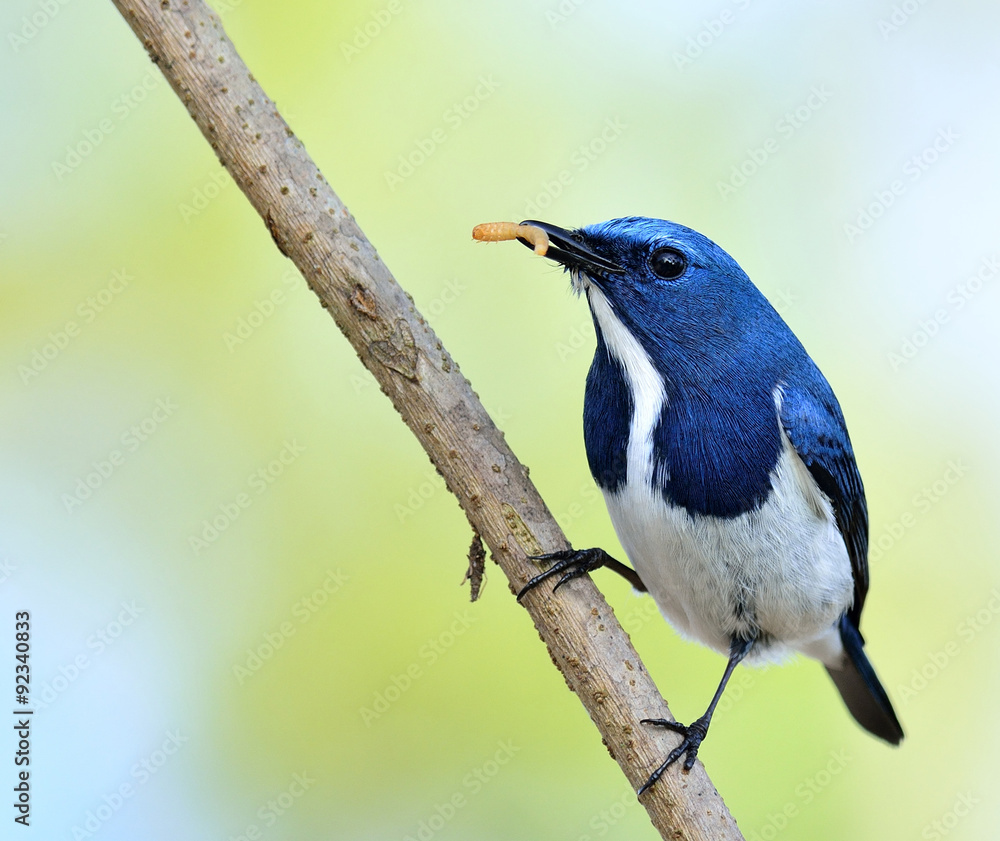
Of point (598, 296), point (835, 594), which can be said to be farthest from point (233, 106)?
point (835, 594)

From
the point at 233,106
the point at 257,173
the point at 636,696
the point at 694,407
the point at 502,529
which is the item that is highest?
the point at 233,106

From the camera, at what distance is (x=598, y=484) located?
3023 mm

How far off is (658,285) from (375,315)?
85cm

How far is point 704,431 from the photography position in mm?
2732

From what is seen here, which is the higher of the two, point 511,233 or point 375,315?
point 511,233

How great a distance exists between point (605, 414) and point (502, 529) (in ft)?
1.85

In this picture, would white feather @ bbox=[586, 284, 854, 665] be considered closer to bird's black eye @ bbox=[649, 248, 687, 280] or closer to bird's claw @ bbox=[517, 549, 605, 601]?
bird's black eye @ bbox=[649, 248, 687, 280]

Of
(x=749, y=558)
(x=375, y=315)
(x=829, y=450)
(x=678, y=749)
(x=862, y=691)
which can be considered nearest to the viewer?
(x=678, y=749)

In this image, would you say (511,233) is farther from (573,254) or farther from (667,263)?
(667,263)

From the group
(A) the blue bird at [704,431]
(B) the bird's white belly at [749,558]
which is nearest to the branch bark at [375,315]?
(A) the blue bird at [704,431]

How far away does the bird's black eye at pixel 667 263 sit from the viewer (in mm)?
2791

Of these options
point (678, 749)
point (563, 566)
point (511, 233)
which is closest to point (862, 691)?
point (678, 749)

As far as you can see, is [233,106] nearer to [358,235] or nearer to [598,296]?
[358,235]

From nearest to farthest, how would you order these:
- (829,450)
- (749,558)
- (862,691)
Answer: (749,558) < (829,450) < (862,691)
